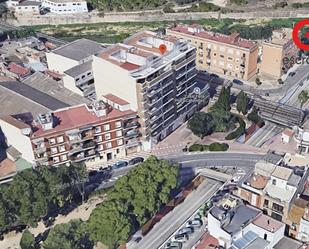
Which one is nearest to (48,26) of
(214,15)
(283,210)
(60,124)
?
(214,15)

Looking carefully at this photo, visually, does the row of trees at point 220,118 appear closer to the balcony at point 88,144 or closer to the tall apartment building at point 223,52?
the tall apartment building at point 223,52

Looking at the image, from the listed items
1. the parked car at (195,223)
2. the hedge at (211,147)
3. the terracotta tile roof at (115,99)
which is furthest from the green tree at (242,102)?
the parked car at (195,223)

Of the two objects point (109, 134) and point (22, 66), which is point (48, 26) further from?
point (109, 134)

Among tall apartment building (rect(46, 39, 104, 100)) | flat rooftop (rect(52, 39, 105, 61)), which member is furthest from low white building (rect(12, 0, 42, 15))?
flat rooftop (rect(52, 39, 105, 61))

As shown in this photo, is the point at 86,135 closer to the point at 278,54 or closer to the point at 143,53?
the point at 143,53

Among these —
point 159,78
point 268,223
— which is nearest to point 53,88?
point 159,78

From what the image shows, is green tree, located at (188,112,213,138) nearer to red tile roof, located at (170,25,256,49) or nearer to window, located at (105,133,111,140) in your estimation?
window, located at (105,133,111,140)
